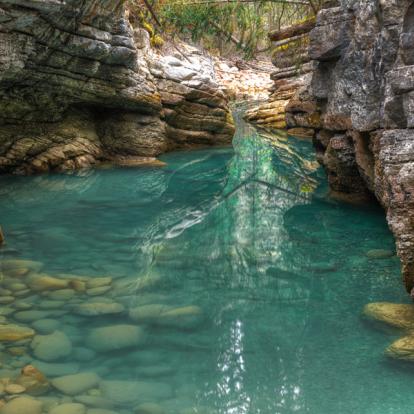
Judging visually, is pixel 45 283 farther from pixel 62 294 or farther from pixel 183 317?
pixel 183 317

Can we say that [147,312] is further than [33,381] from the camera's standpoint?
Yes

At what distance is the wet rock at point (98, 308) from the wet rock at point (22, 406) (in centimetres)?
157

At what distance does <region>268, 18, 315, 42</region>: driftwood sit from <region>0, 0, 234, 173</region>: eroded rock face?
5413 millimetres

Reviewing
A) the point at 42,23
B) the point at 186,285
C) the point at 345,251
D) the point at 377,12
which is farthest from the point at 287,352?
the point at 42,23

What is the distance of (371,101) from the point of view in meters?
7.51

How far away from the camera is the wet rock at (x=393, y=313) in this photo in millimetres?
5051

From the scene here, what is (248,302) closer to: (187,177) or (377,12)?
(377,12)

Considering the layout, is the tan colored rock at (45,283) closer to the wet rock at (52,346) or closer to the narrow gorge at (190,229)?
the narrow gorge at (190,229)

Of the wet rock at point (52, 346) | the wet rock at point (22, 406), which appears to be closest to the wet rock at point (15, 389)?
the wet rock at point (22, 406)

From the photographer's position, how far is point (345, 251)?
24.6 ft

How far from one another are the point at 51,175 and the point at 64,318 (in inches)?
318

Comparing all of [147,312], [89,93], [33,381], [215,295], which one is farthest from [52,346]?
[89,93]

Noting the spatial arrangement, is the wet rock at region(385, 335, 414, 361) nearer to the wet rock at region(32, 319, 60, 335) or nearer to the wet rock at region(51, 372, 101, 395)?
the wet rock at region(51, 372, 101, 395)

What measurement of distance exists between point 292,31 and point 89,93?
1052cm
